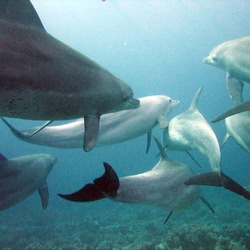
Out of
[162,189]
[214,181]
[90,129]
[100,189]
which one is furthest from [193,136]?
[100,189]

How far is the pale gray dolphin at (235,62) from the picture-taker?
24.8ft

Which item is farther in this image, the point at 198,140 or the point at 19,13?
the point at 198,140

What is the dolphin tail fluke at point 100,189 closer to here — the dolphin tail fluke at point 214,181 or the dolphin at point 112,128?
the dolphin tail fluke at point 214,181

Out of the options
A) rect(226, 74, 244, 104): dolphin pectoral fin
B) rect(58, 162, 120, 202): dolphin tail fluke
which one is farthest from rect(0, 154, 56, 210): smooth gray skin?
Answer: rect(226, 74, 244, 104): dolphin pectoral fin

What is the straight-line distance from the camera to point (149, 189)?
5.29m

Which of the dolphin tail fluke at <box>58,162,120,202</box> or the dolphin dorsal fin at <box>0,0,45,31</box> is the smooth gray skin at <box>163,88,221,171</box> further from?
the dolphin dorsal fin at <box>0,0,45,31</box>

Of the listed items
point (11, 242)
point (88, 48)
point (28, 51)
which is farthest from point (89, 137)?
point (88, 48)

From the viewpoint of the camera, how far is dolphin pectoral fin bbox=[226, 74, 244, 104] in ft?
26.8

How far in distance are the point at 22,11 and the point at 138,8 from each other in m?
56.8

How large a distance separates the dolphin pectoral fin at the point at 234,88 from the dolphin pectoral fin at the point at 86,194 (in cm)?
563

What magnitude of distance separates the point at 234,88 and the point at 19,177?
644cm

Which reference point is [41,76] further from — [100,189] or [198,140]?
[198,140]

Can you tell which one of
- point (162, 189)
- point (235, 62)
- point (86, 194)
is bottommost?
point (162, 189)

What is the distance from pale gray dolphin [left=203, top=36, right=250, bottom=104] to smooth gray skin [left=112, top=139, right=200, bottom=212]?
3.09 metres
